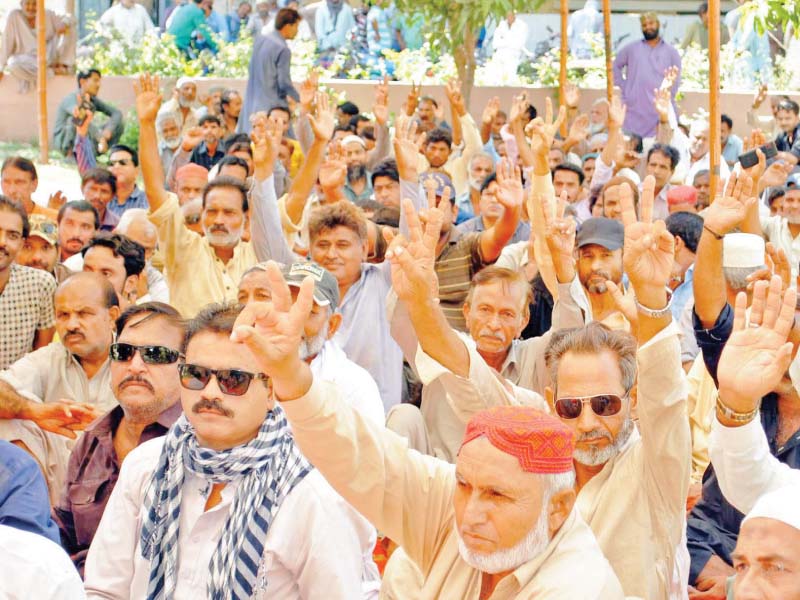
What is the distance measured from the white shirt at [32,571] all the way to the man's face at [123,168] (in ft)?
22.6

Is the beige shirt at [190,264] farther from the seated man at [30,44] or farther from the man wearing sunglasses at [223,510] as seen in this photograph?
the seated man at [30,44]

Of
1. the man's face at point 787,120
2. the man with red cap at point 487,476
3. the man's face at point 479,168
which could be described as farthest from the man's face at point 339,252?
the man's face at point 787,120

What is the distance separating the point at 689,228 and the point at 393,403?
6.49 ft

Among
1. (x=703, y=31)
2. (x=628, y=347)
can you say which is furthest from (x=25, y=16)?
(x=628, y=347)

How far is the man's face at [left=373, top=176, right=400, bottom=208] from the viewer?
786 centimetres

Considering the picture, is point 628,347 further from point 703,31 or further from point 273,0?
point 273,0

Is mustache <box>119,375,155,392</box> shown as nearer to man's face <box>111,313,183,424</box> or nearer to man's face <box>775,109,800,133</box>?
man's face <box>111,313,183,424</box>

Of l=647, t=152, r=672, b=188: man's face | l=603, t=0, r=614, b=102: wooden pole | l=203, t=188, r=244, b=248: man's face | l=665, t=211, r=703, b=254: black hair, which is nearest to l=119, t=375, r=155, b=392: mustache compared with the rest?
l=203, t=188, r=244, b=248: man's face

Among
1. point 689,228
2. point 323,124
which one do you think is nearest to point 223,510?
point 689,228

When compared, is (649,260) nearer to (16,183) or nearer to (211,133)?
(16,183)

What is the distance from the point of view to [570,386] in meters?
3.65

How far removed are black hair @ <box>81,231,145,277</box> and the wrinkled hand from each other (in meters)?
1.57

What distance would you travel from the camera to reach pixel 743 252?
5051 mm

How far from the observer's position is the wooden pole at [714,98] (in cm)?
668
